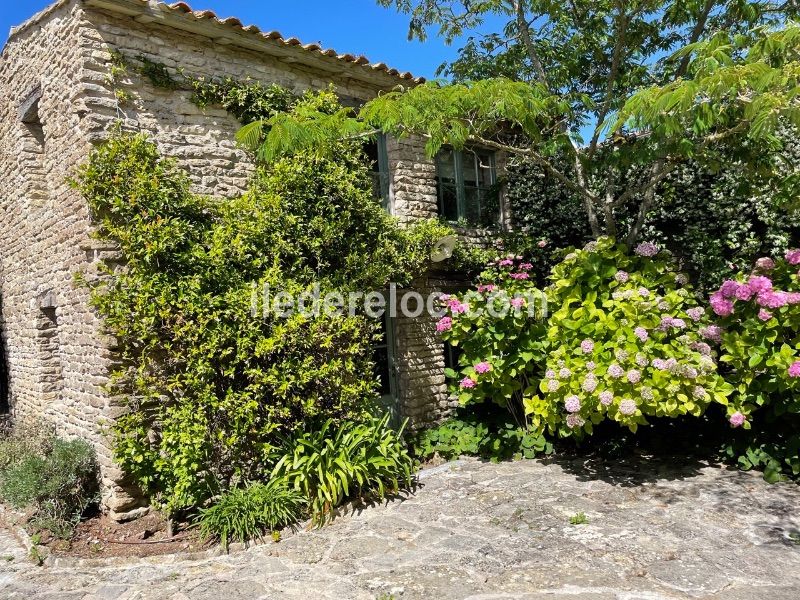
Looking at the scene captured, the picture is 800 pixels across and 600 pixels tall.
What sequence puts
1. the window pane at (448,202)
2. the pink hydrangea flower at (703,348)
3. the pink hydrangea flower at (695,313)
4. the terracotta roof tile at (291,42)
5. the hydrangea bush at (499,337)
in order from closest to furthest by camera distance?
the pink hydrangea flower at (703,348)
the pink hydrangea flower at (695,313)
the terracotta roof tile at (291,42)
the hydrangea bush at (499,337)
the window pane at (448,202)

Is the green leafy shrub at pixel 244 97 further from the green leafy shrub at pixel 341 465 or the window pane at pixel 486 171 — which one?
the green leafy shrub at pixel 341 465

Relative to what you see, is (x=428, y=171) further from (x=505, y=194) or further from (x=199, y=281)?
(x=199, y=281)

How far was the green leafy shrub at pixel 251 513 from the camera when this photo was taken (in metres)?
4.89

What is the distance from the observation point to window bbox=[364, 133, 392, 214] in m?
7.66

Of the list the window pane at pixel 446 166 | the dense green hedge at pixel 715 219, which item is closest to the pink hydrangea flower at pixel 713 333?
the dense green hedge at pixel 715 219

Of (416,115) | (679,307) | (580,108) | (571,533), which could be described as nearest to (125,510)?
(571,533)

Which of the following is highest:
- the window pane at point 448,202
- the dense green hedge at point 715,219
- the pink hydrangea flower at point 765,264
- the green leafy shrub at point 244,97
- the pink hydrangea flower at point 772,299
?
the green leafy shrub at point 244,97

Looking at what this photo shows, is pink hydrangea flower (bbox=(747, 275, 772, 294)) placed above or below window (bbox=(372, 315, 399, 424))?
above

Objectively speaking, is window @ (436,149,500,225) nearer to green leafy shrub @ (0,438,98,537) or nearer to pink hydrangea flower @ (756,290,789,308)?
pink hydrangea flower @ (756,290,789,308)

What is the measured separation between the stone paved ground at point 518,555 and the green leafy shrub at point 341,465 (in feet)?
0.85

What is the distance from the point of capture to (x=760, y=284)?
518 cm

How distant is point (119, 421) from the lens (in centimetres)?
520

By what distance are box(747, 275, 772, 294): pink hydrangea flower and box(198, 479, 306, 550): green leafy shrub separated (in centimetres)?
Result: 463

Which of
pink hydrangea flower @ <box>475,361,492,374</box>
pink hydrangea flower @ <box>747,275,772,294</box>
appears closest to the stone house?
pink hydrangea flower @ <box>475,361,492,374</box>
